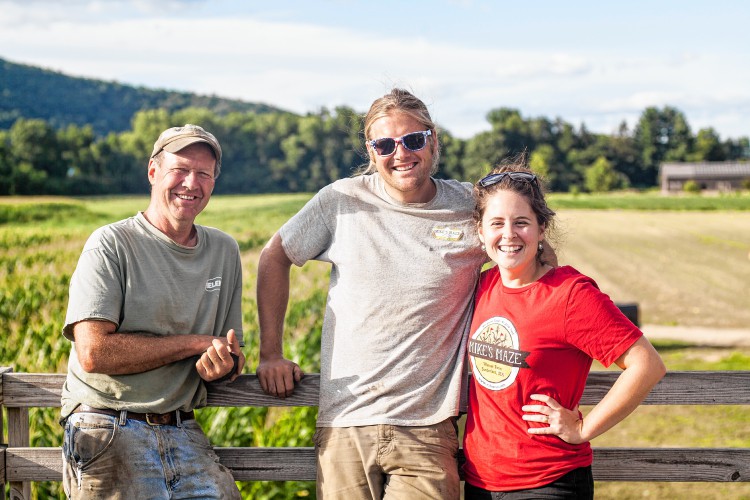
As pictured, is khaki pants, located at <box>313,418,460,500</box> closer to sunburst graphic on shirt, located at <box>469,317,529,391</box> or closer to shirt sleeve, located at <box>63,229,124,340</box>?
sunburst graphic on shirt, located at <box>469,317,529,391</box>

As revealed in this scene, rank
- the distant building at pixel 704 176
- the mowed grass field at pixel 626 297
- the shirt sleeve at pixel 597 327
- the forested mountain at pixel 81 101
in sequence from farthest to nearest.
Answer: the forested mountain at pixel 81 101 < the distant building at pixel 704 176 < the mowed grass field at pixel 626 297 < the shirt sleeve at pixel 597 327

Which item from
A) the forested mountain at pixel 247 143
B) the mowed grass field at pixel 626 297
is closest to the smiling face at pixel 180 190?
the mowed grass field at pixel 626 297

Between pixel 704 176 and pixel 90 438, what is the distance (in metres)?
132

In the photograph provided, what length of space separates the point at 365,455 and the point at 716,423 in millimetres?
7294

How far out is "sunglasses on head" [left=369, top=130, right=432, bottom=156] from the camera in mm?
3287

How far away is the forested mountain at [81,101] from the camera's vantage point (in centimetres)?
14850

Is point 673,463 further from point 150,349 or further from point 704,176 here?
point 704,176

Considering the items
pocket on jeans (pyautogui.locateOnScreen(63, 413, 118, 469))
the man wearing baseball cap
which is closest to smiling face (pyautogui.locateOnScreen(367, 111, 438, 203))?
the man wearing baseball cap

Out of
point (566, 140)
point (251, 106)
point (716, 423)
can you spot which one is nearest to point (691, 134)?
point (566, 140)

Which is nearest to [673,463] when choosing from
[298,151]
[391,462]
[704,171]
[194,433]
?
[391,462]

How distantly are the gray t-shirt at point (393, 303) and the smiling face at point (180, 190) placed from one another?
418 mm

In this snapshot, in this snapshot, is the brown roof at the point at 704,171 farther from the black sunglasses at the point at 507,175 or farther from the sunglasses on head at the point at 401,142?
the black sunglasses at the point at 507,175

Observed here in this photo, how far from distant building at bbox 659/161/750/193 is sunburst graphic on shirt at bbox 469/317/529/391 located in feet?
415

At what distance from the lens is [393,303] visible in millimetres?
3145
